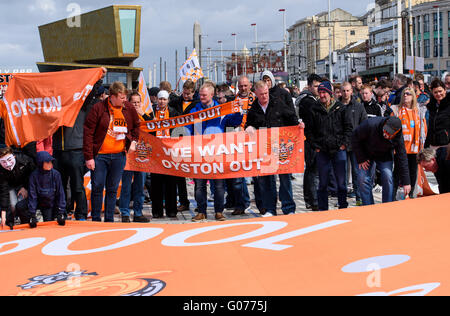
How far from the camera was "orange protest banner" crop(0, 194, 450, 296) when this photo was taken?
2980mm

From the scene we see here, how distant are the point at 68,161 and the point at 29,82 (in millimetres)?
1444

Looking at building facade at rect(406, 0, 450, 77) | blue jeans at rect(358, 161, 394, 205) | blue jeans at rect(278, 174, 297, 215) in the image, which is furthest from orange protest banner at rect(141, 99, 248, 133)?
building facade at rect(406, 0, 450, 77)

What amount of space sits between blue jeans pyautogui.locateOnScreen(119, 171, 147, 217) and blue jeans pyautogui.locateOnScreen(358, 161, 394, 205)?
3352 mm

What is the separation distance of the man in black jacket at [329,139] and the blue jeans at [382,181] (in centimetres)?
66

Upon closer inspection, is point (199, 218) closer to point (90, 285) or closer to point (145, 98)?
point (145, 98)

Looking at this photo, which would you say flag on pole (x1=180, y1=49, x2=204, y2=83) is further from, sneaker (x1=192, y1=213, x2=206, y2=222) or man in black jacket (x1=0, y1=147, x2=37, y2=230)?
man in black jacket (x1=0, y1=147, x2=37, y2=230)

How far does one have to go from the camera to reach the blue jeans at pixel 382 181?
306 inches

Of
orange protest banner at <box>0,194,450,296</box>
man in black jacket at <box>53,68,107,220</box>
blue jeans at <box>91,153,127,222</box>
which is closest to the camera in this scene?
orange protest banner at <box>0,194,450,296</box>

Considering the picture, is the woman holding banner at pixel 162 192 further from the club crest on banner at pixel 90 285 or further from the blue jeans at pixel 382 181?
the club crest on banner at pixel 90 285

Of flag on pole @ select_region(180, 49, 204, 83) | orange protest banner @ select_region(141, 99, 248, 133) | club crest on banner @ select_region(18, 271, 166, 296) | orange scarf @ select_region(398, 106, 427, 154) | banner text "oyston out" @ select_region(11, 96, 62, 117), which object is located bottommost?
club crest on banner @ select_region(18, 271, 166, 296)

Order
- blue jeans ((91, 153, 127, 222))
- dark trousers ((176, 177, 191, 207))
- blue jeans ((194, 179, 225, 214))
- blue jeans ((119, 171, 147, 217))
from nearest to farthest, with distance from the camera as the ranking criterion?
1. blue jeans ((91, 153, 127, 222))
2. blue jeans ((119, 171, 147, 217))
3. blue jeans ((194, 179, 225, 214))
4. dark trousers ((176, 177, 191, 207))

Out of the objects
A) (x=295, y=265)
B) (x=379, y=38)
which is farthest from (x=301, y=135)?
(x=379, y=38)

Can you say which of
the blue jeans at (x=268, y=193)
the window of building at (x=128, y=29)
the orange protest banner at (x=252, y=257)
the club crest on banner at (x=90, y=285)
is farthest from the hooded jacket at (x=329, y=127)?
the window of building at (x=128, y=29)

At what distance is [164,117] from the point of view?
988 cm
